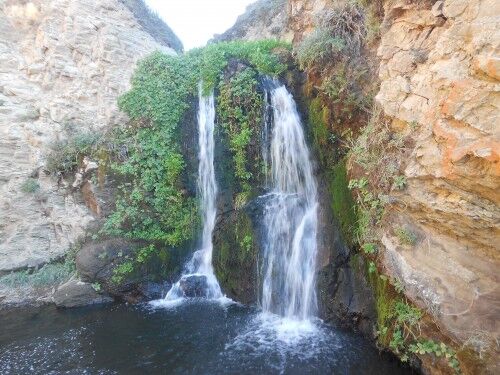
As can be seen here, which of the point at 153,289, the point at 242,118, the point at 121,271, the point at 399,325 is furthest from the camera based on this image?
the point at 242,118

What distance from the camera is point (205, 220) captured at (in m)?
8.82

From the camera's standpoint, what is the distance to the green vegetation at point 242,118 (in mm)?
8461

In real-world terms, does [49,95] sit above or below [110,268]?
above

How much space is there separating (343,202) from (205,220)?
3707 millimetres

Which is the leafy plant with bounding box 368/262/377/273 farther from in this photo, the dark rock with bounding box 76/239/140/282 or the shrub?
the dark rock with bounding box 76/239/140/282

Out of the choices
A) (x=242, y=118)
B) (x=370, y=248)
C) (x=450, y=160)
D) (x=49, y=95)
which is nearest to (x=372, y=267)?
(x=370, y=248)

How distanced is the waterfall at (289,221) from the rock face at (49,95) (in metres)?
4.62

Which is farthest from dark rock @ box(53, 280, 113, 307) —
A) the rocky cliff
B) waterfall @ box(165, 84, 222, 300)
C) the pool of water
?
the rocky cliff

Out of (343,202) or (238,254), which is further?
(238,254)

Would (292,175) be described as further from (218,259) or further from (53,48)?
(53,48)

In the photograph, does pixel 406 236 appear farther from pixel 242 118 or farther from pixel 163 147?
pixel 163 147

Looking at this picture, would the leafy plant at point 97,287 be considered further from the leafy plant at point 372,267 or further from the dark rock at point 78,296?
the leafy plant at point 372,267

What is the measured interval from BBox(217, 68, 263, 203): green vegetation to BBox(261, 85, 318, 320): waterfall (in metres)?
0.47

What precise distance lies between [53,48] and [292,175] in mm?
8548
